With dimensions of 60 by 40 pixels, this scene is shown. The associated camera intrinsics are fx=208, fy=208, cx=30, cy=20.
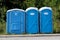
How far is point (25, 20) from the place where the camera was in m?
10.3

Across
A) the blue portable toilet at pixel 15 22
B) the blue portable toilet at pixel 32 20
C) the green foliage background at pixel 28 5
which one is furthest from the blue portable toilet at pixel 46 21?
the blue portable toilet at pixel 15 22

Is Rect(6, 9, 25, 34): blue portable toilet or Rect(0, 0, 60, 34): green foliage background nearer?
Rect(6, 9, 25, 34): blue portable toilet

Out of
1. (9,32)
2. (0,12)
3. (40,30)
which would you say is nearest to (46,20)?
(40,30)

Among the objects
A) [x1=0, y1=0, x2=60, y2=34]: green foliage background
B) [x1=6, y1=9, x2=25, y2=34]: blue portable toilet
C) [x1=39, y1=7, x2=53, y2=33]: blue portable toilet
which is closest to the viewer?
[x1=6, y1=9, x2=25, y2=34]: blue portable toilet

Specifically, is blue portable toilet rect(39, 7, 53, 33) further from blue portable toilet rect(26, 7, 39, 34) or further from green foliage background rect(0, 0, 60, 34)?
green foliage background rect(0, 0, 60, 34)

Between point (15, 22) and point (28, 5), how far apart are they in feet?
9.73

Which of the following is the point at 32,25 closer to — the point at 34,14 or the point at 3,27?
the point at 34,14

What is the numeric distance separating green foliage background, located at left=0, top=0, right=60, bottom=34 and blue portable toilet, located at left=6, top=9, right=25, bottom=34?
0.66 meters

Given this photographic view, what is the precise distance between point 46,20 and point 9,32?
1897 mm

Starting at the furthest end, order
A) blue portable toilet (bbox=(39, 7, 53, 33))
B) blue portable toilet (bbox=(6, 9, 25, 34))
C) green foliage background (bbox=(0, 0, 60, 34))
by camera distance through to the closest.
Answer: green foliage background (bbox=(0, 0, 60, 34)) < blue portable toilet (bbox=(39, 7, 53, 33)) < blue portable toilet (bbox=(6, 9, 25, 34))

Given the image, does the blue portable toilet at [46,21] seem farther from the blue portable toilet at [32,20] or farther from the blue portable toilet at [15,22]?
the blue portable toilet at [15,22]

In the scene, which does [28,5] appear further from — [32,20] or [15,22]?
[15,22]

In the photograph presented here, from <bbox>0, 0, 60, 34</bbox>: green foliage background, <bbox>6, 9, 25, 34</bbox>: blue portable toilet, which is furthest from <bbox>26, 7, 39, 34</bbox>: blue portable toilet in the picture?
<bbox>0, 0, 60, 34</bbox>: green foliage background

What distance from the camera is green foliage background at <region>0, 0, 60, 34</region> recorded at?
11336 millimetres
